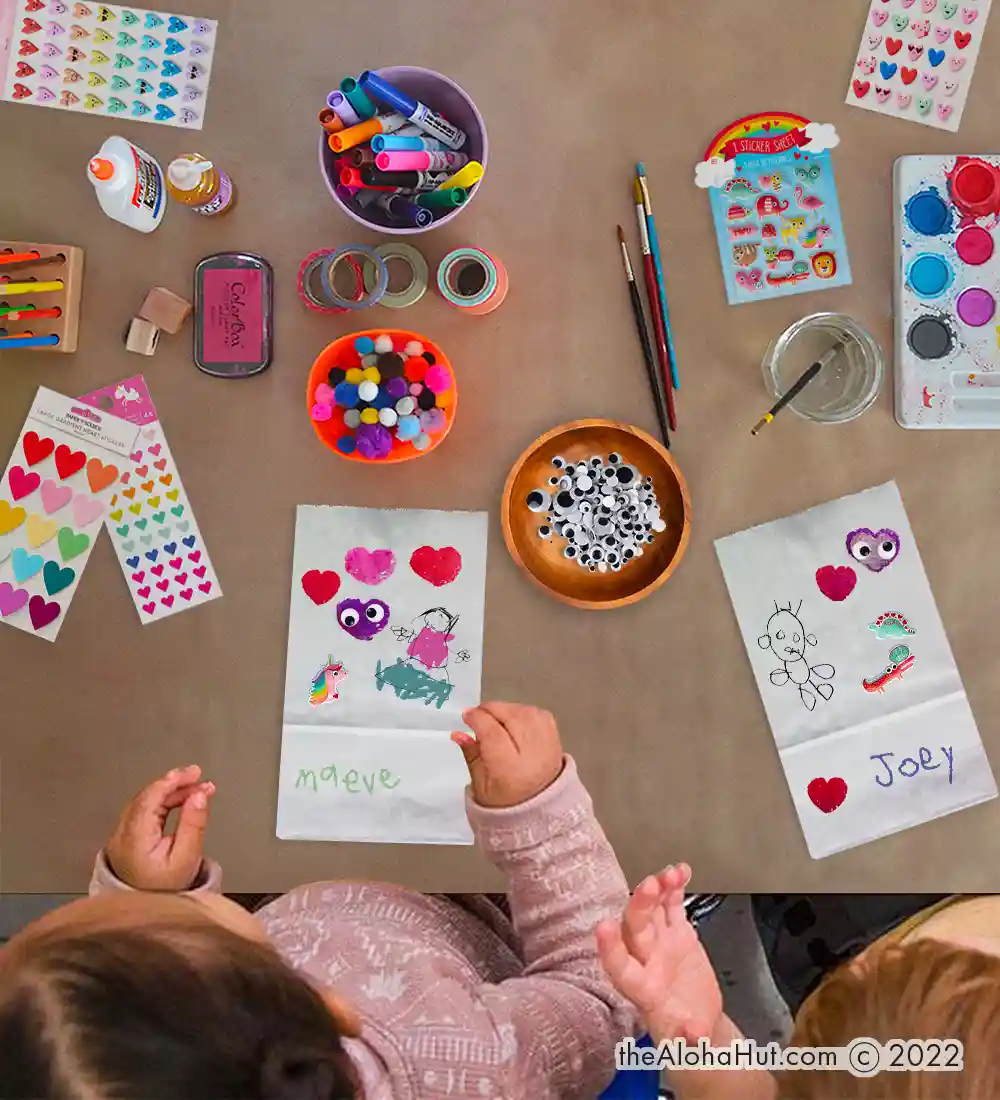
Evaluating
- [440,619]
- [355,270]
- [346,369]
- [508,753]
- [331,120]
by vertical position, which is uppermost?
[331,120]

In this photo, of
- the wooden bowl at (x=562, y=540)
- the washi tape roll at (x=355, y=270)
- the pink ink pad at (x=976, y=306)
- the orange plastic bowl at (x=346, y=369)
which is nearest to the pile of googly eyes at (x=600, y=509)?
the wooden bowl at (x=562, y=540)

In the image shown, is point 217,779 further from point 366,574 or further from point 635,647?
point 635,647

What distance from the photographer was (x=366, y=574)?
1.00 metres

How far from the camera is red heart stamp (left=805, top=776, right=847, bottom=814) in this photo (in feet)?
3.20

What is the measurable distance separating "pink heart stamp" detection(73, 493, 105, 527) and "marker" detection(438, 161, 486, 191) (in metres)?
0.46

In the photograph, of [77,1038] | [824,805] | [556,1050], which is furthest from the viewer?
[824,805]

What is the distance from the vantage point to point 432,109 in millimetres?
965

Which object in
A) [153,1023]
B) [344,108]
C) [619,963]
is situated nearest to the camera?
[153,1023]

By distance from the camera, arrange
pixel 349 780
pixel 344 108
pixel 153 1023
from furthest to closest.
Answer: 1. pixel 349 780
2. pixel 344 108
3. pixel 153 1023

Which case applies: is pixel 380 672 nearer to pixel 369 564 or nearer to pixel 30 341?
pixel 369 564

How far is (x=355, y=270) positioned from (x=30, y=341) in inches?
12.8

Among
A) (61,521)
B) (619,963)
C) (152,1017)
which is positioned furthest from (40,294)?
(619,963)

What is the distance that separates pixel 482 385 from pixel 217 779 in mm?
471

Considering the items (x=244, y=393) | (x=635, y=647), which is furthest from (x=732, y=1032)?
(x=244, y=393)
